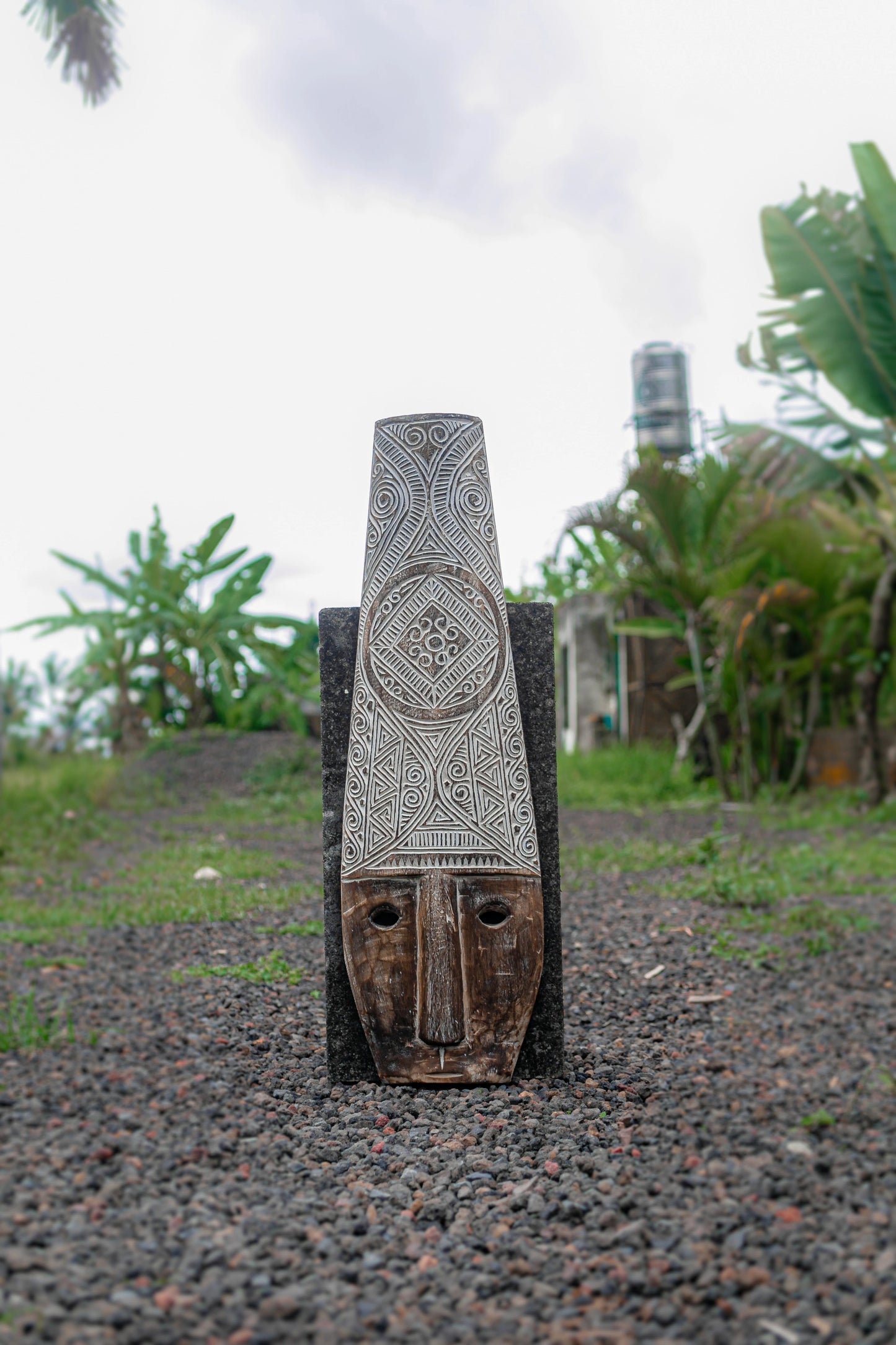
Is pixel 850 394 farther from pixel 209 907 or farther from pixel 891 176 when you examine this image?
pixel 209 907

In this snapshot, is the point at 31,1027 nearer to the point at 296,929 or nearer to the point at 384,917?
the point at 384,917

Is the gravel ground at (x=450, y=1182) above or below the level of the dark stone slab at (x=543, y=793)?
below

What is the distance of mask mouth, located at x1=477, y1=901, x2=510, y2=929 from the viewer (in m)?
2.79

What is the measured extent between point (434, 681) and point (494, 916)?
0.63 metres

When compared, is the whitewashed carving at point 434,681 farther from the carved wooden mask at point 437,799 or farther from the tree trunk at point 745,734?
the tree trunk at point 745,734

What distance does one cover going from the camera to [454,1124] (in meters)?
2.55

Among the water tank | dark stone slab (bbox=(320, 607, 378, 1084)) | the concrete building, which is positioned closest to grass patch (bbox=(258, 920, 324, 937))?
dark stone slab (bbox=(320, 607, 378, 1084))

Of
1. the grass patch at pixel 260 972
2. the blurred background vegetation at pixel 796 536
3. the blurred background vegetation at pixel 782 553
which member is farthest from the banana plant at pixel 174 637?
the grass patch at pixel 260 972

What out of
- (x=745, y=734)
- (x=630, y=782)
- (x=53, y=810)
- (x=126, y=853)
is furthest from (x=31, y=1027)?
(x=630, y=782)

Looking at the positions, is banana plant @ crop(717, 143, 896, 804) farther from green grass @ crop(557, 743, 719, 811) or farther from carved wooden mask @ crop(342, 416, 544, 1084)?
carved wooden mask @ crop(342, 416, 544, 1084)

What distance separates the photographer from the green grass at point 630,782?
9.41 metres

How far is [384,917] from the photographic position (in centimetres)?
283

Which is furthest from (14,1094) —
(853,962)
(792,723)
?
(792,723)

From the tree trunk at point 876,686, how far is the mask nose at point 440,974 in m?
6.60
